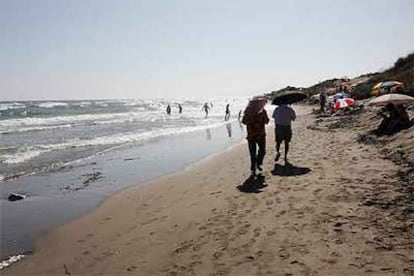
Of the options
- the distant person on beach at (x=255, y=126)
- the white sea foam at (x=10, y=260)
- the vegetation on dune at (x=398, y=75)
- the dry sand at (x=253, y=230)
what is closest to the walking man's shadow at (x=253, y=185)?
the dry sand at (x=253, y=230)

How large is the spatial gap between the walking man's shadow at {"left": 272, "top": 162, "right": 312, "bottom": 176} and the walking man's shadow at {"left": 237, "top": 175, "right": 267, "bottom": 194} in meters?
0.54

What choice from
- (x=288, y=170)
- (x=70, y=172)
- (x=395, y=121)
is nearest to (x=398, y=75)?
(x=395, y=121)

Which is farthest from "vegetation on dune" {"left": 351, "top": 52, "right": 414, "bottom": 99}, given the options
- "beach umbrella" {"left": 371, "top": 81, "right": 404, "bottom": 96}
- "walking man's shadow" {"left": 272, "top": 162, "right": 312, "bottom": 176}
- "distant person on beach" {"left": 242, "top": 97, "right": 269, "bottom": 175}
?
"distant person on beach" {"left": 242, "top": 97, "right": 269, "bottom": 175}

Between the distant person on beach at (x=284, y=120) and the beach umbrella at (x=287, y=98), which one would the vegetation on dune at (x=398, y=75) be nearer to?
the beach umbrella at (x=287, y=98)

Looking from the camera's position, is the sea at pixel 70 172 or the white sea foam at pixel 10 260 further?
the sea at pixel 70 172

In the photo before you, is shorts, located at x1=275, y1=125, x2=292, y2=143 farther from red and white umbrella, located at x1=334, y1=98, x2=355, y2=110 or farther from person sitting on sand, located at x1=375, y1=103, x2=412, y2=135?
red and white umbrella, located at x1=334, y1=98, x2=355, y2=110

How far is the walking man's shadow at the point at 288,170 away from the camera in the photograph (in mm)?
10398

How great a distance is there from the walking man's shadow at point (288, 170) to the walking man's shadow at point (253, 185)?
0.54 meters

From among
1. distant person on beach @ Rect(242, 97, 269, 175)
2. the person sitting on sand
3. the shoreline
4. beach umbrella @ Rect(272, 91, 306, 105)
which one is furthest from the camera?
the person sitting on sand

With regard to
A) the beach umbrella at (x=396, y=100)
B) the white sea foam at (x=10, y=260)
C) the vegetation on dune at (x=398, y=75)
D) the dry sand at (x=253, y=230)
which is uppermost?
the vegetation on dune at (x=398, y=75)

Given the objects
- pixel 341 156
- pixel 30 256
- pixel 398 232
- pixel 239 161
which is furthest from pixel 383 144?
pixel 30 256

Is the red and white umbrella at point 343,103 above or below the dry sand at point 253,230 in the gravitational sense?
above

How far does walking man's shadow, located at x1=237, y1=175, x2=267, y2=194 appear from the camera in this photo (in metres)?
9.28

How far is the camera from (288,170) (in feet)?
35.6
